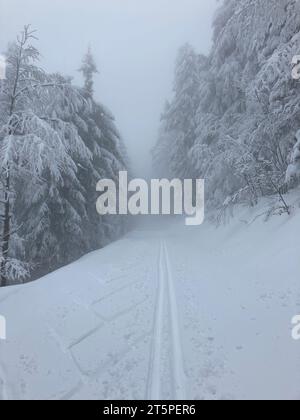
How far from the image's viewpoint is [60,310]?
7285 millimetres

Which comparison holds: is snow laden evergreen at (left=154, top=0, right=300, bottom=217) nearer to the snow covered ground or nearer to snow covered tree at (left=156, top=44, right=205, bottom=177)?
snow covered tree at (left=156, top=44, right=205, bottom=177)

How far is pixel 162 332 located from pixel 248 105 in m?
12.4

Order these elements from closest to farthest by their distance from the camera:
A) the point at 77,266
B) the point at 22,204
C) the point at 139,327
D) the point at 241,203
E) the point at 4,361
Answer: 1. the point at 4,361
2. the point at 139,327
3. the point at 77,266
4. the point at 22,204
5. the point at 241,203

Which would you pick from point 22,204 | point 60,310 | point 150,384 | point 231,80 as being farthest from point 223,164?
point 150,384

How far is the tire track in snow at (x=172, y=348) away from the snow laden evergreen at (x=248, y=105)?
14.7 ft

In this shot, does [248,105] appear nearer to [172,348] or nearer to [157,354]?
[172,348]

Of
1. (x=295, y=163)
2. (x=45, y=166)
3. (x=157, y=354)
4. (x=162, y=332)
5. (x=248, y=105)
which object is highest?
(x=248, y=105)

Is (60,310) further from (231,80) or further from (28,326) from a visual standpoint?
(231,80)

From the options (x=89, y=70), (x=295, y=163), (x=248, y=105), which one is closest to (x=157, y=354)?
(x=295, y=163)

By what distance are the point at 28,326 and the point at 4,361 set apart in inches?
48.6

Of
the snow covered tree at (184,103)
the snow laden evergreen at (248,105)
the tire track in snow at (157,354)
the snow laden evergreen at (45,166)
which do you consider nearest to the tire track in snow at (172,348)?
the tire track in snow at (157,354)

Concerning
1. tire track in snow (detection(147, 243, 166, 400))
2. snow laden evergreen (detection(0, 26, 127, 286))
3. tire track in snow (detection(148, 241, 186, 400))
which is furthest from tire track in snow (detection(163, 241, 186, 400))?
snow laden evergreen (detection(0, 26, 127, 286))

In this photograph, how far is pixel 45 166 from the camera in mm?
11648

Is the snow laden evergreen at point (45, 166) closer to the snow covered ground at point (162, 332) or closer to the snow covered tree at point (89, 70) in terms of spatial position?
the snow covered tree at point (89, 70)
